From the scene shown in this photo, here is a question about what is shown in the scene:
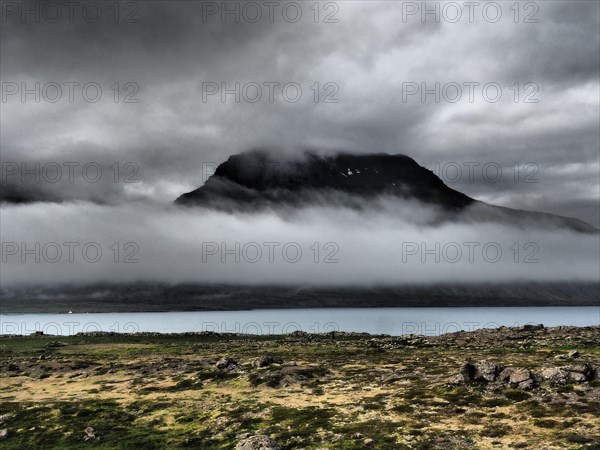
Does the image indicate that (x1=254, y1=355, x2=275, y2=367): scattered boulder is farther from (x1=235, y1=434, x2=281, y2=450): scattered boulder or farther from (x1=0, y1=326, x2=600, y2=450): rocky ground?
(x1=235, y1=434, x2=281, y2=450): scattered boulder

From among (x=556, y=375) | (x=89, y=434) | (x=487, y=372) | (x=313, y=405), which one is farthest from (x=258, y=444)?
(x=556, y=375)

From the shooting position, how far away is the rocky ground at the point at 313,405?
105 ft

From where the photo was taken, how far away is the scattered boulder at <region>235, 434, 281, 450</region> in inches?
1183

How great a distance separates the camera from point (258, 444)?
3039cm

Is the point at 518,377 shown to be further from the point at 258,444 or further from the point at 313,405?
the point at 258,444

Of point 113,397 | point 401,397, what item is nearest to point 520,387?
point 401,397

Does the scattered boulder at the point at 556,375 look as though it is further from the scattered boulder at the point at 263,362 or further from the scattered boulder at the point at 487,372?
the scattered boulder at the point at 263,362

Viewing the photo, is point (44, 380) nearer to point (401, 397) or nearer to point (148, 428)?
point (148, 428)

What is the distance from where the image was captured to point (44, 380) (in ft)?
206

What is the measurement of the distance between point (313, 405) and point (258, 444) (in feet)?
42.2

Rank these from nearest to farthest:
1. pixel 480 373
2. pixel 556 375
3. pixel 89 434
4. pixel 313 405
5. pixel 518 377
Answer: pixel 89 434 < pixel 313 405 < pixel 556 375 < pixel 518 377 < pixel 480 373

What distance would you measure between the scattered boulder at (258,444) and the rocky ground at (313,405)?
82 millimetres

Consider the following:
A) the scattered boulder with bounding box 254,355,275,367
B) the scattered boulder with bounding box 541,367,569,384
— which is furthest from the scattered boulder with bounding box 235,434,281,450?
the scattered boulder with bounding box 254,355,275,367

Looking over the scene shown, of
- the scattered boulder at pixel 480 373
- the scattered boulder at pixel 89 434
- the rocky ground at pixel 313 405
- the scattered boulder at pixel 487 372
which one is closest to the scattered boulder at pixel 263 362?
the rocky ground at pixel 313 405
